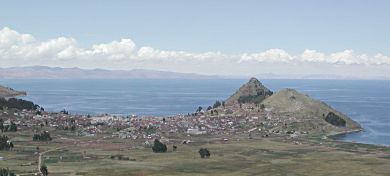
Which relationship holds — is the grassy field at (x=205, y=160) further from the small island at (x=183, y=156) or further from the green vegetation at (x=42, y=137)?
the green vegetation at (x=42, y=137)

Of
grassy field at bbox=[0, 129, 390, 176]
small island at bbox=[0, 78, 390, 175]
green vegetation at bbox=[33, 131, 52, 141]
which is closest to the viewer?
grassy field at bbox=[0, 129, 390, 176]

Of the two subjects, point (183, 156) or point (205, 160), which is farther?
point (183, 156)

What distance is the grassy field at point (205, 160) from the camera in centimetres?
12825

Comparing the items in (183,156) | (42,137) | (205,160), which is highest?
(42,137)

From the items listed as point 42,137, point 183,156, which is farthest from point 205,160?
point 42,137

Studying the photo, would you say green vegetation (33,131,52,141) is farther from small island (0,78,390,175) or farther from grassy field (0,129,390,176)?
grassy field (0,129,390,176)

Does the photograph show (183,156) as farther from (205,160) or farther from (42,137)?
(42,137)

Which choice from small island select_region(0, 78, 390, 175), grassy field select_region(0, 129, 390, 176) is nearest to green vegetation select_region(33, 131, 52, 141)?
small island select_region(0, 78, 390, 175)

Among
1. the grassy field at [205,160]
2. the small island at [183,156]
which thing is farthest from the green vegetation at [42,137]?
the grassy field at [205,160]

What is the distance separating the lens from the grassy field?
5049 inches

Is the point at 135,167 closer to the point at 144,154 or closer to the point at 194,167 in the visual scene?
the point at 194,167

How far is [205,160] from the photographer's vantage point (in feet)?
484

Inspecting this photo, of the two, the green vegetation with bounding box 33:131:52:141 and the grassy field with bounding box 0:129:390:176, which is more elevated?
the green vegetation with bounding box 33:131:52:141

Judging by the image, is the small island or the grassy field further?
the small island
